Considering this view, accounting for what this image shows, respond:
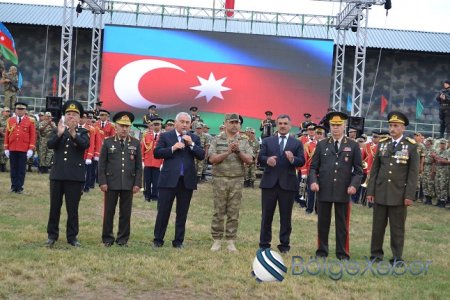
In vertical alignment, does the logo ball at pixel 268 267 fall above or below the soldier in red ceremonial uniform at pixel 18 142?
below

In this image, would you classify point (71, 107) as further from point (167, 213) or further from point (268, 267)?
point (268, 267)

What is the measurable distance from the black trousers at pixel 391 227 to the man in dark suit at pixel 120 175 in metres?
3.29

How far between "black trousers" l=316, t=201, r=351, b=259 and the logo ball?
193 centimetres

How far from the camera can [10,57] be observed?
936 inches

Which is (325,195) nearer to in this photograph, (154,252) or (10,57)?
(154,252)

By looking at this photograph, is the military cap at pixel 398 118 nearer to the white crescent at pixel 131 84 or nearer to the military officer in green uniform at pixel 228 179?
the military officer in green uniform at pixel 228 179

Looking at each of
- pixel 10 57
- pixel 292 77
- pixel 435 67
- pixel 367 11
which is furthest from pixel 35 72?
pixel 435 67

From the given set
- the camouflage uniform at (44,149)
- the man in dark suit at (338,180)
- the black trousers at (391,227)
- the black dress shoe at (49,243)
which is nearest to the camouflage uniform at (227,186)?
the man in dark suit at (338,180)

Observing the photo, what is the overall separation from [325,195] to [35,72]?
26253 mm

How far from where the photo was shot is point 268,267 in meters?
7.70

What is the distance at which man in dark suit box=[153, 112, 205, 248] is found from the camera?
9.72 meters

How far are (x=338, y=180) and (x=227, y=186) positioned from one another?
151 centimetres

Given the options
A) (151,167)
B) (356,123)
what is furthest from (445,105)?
(151,167)

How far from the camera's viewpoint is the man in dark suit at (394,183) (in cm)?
934
